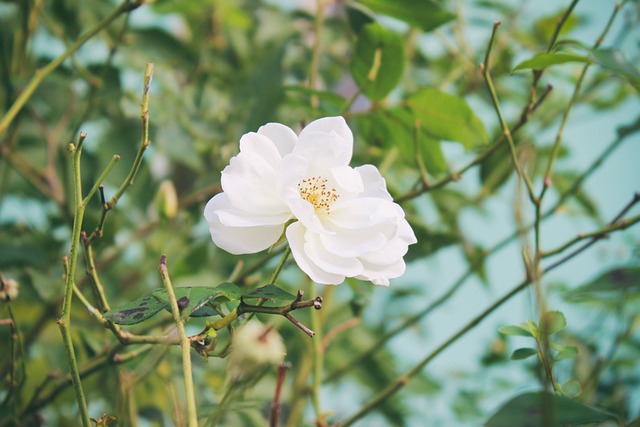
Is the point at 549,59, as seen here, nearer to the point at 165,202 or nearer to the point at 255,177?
the point at 255,177

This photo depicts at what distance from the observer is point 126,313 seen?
36 cm

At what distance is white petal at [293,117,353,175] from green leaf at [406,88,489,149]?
0.66 ft

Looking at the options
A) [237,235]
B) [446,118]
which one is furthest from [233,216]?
[446,118]

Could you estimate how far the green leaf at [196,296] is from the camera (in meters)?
0.34

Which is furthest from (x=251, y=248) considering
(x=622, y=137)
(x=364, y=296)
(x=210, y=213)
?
(x=622, y=137)

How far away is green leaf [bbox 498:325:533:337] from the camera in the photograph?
433 mm

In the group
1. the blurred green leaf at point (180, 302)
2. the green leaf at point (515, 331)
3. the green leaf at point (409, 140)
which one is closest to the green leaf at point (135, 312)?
the blurred green leaf at point (180, 302)

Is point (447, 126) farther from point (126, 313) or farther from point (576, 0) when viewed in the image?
point (126, 313)

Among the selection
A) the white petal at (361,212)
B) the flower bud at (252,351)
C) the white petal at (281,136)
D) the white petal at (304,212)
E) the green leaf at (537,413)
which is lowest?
the green leaf at (537,413)

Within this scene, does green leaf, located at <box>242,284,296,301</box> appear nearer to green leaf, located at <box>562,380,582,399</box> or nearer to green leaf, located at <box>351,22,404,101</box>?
green leaf, located at <box>562,380,582,399</box>

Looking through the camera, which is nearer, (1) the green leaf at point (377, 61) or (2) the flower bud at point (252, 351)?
(2) the flower bud at point (252, 351)

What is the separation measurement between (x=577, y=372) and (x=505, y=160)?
324mm

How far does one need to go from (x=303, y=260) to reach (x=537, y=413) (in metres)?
0.16

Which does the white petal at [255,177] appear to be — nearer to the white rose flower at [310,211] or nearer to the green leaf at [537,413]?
the white rose flower at [310,211]
